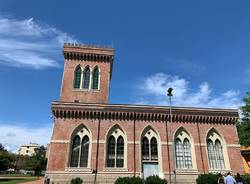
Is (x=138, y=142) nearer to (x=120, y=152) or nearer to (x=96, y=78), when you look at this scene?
(x=120, y=152)

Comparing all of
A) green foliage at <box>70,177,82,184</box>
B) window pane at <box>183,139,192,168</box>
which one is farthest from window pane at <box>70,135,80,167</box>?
window pane at <box>183,139,192,168</box>

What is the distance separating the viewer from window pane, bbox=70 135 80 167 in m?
25.3

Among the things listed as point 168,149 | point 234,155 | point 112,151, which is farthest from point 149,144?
point 234,155

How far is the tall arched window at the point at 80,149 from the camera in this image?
25281 mm

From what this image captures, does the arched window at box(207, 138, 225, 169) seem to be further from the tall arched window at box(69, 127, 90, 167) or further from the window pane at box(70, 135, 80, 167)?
the window pane at box(70, 135, 80, 167)

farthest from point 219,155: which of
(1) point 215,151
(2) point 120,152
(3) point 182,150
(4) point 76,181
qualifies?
(4) point 76,181

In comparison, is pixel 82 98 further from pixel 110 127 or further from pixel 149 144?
pixel 149 144

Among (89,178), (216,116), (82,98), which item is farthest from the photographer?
(82,98)

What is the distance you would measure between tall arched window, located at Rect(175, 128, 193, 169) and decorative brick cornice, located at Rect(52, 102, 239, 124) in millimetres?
1889

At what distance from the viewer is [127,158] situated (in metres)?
25.6

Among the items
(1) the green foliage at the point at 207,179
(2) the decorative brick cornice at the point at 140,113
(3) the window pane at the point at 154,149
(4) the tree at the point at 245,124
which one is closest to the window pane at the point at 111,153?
(2) the decorative brick cornice at the point at 140,113

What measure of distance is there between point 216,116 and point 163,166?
382 inches

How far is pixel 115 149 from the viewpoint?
26188 millimetres

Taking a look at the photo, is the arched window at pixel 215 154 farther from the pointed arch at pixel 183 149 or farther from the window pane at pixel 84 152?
the window pane at pixel 84 152
